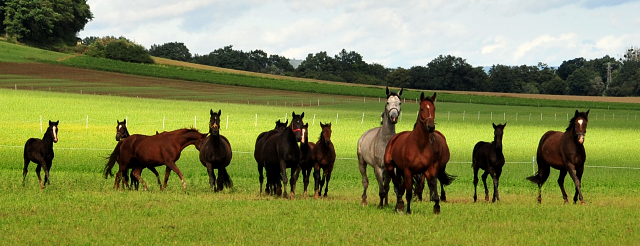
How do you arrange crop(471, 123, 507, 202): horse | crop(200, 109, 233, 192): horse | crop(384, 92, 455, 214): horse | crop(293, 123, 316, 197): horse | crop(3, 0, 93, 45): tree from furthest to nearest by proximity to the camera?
crop(3, 0, 93, 45): tree < crop(200, 109, 233, 192): horse < crop(471, 123, 507, 202): horse < crop(293, 123, 316, 197): horse < crop(384, 92, 455, 214): horse

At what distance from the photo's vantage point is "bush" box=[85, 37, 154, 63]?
373 feet

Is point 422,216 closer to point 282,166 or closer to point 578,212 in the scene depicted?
point 578,212

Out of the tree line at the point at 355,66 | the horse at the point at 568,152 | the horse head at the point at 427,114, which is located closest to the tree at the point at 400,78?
the tree line at the point at 355,66

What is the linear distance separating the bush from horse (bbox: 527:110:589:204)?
102 m

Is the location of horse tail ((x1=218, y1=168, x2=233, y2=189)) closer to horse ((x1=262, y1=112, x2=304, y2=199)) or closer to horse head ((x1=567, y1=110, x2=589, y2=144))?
horse ((x1=262, y1=112, x2=304, y2=199))

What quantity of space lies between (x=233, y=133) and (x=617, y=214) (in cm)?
3481

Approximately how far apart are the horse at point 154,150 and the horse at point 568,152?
9.19 metres

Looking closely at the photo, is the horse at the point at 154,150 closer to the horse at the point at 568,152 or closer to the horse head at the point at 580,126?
the horse at the point at 568,152

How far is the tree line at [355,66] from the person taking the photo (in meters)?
113

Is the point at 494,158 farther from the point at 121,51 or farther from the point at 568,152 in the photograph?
the point at 121,51

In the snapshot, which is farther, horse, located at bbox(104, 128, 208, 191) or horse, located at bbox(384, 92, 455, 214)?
horse, located at bbox(104, 128, 208, 191)

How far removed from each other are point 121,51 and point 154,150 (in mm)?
98760

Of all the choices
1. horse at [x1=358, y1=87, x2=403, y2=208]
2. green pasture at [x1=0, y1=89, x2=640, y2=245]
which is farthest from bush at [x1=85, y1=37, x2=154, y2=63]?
horse at [x1=358, y1=87, x2=403, y2=208]

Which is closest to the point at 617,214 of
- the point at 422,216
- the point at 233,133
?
the point at 422,216
